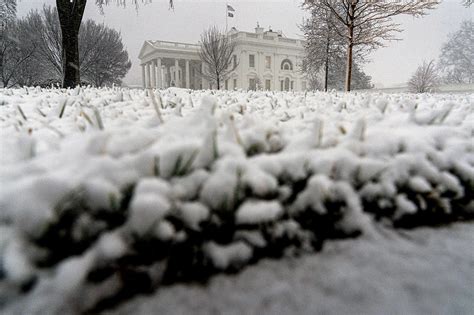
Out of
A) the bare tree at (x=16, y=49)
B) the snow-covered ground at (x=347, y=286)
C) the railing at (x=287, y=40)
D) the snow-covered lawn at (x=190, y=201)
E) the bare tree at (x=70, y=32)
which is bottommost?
the snow-covered ground at (x=347, y=286)

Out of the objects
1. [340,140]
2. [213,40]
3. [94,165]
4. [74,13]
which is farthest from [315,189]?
[213,40]

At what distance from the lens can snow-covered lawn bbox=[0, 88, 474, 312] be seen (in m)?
0.79

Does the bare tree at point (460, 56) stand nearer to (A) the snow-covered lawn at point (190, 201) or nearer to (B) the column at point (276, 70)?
(B) the column at point (276, 70)

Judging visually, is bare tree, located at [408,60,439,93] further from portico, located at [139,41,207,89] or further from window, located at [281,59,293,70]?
portico, located at [139,41,207,89]

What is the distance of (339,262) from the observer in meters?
1.03

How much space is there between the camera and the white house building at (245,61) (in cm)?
4256

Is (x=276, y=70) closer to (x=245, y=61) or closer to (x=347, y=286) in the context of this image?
(x=245, y=61)

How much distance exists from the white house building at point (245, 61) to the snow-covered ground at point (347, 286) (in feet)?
136

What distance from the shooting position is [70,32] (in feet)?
31.2

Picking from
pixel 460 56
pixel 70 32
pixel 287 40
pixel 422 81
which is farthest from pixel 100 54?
pixel 460 56

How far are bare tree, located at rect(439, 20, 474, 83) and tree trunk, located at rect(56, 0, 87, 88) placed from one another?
153 ft

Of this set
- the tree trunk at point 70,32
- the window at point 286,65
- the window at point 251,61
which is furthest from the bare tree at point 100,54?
the window at point 286,65

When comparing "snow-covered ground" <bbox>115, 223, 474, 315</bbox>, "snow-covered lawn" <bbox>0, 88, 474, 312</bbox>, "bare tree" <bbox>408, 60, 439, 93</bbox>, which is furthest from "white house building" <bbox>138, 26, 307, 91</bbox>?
"snow-covered ground" <bbox>115, 223, 474, 315</bbox>

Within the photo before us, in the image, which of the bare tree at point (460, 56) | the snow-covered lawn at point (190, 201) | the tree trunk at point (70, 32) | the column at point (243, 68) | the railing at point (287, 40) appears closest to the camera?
the snow-covered lawn at point (190, 201)
